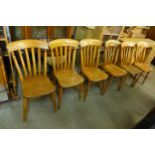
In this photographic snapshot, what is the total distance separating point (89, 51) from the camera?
6.88 ft

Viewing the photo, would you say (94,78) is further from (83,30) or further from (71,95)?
(83,30)

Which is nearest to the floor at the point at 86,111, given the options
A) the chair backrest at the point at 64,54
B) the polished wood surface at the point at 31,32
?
the chair backrest at the point at 64,54

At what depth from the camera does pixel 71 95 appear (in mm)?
2232

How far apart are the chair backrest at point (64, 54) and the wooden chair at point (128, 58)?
98cm

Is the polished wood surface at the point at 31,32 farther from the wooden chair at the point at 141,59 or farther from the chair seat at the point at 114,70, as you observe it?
the wooden chair at the point at 141,59

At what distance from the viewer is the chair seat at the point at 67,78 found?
68.2 inches

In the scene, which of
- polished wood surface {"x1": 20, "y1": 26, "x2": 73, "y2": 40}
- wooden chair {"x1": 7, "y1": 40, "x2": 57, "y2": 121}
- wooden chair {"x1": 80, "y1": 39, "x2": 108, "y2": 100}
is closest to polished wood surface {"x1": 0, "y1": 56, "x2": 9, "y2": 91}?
wooden chair {"x1": 7, "y1": 40, "x2": 57, "y2": 121}

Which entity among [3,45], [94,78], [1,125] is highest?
[3,45]

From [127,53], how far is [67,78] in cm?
133

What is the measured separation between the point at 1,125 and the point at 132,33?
293cm

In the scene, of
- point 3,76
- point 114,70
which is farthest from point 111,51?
point 3,76

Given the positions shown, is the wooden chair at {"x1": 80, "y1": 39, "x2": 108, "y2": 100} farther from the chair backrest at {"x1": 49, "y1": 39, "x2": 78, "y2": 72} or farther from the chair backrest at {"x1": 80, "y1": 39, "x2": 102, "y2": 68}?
the chair backrest at {"x1": 49, "y1": 39, "x2": 78, "y2": 72}

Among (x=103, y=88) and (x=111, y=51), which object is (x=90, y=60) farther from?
(x=103, y=88)

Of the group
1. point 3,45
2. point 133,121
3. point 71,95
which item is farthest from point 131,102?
point 3,45
